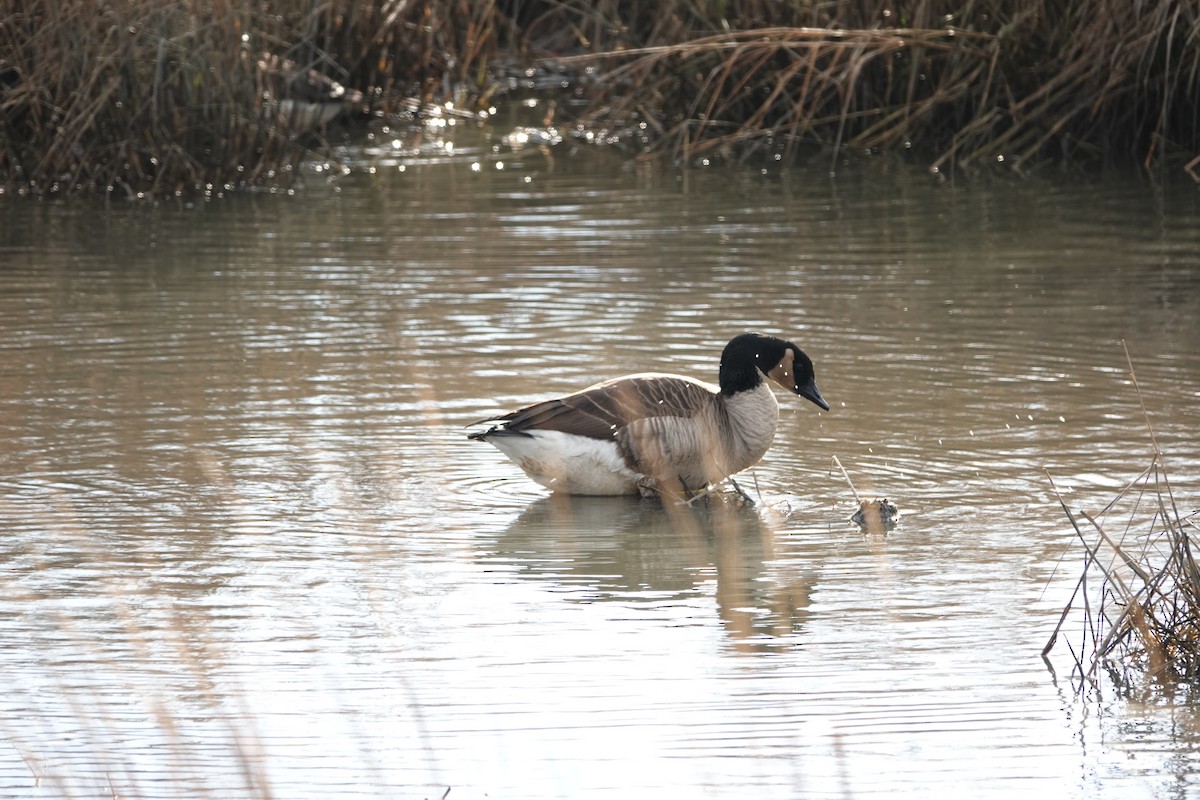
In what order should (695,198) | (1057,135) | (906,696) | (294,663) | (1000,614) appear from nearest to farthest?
(906,696), (294,663), (1000,614), (695,198), (1057,135)

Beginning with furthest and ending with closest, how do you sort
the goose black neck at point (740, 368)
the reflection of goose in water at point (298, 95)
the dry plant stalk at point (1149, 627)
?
the reflection of goose in water at point (298, 95)
the goose black neck at point (740, 368)
the dry plant stalk at point (1149, 627)

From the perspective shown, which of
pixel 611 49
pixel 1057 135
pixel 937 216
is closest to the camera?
pixel 937 216

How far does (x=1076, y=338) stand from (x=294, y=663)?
18.3 ft

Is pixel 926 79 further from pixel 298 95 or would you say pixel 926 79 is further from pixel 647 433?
pixel 647 433

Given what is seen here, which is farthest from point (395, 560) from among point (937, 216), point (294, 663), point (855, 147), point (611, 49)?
point (611, 49)

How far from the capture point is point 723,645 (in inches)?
216

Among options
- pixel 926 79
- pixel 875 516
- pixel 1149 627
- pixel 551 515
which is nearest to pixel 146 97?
pixel 926 79

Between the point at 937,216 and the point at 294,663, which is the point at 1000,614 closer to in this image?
the point at 294,663

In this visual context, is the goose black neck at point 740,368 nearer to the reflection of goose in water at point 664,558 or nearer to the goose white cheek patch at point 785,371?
the goose white cheek patch at point 785,371

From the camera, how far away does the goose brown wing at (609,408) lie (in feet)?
23.2

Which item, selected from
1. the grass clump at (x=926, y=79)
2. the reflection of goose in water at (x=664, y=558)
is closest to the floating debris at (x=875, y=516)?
the reflection of goose in water at (x=664, y=558)

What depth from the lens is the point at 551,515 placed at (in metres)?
7.08

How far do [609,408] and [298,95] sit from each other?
10254 millimetres

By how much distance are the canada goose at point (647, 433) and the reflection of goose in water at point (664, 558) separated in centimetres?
14
